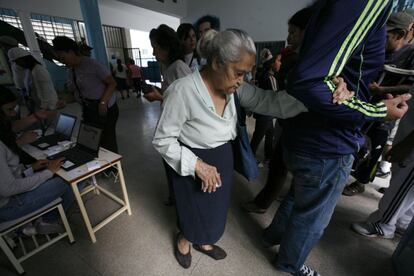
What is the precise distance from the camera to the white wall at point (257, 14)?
20.1 ft

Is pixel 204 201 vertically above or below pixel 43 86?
below

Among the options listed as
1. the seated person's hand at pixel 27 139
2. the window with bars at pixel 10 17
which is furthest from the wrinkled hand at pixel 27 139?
the window with bars at pixel 10 17

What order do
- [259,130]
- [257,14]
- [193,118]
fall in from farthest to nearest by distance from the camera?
[257,14] → [259,130] → [193,118]

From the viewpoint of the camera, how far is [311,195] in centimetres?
93

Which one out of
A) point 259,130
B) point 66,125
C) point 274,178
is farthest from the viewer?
point 259,130

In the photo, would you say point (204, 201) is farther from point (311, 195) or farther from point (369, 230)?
point (369, 230)

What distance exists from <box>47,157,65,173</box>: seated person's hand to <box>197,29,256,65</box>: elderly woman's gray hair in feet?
4.15

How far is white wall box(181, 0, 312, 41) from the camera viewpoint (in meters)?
6.12

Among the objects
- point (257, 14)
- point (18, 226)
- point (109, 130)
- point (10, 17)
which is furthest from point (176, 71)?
point (257, 14)

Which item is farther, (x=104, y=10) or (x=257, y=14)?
(x=104, y=10)

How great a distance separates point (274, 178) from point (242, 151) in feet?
2.16

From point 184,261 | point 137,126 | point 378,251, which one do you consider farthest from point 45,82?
point 378,251

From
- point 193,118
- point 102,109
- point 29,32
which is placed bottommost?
point 102,109

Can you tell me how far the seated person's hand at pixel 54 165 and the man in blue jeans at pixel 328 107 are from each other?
144cm
